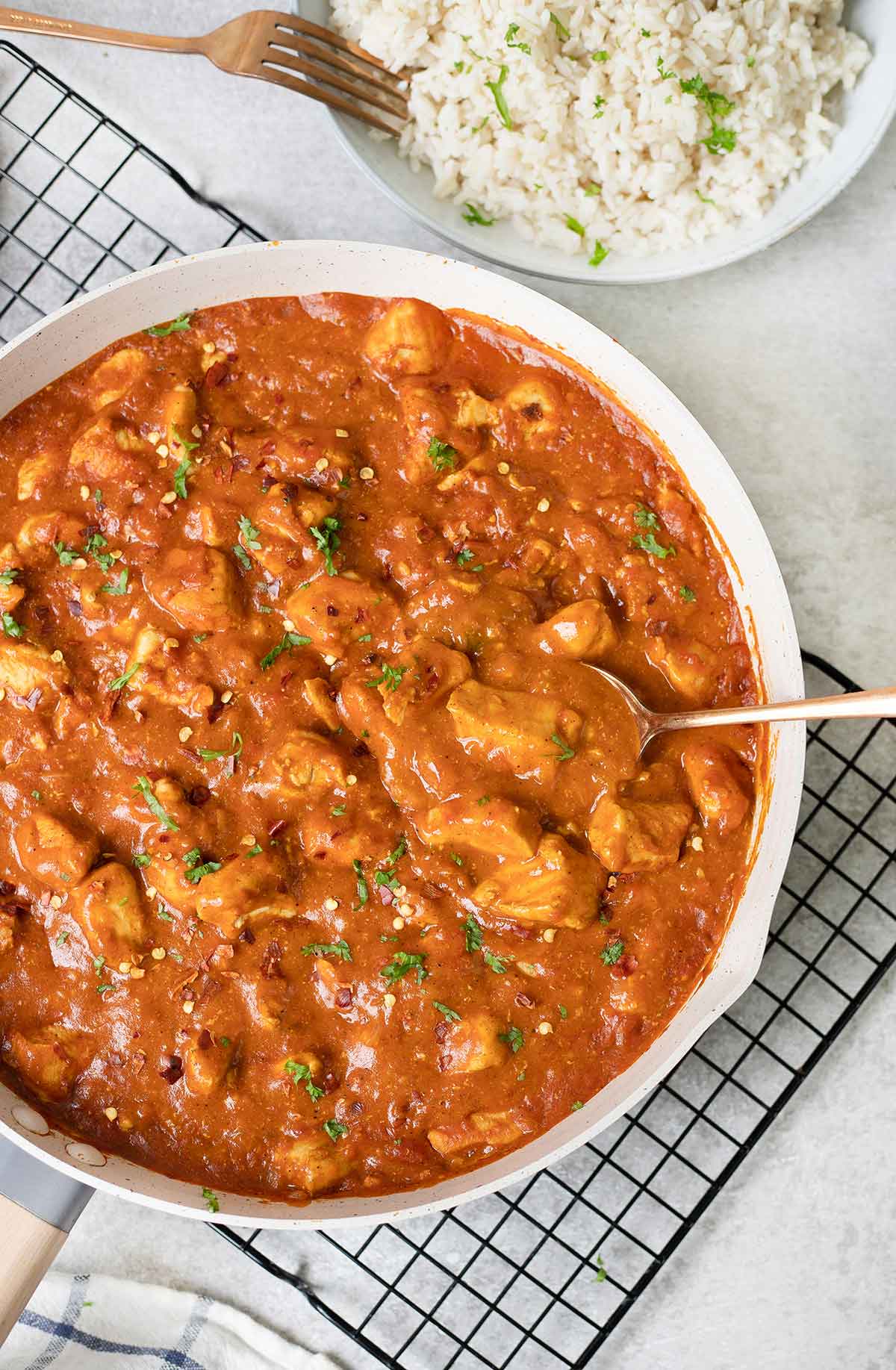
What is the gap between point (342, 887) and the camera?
3.50 meters

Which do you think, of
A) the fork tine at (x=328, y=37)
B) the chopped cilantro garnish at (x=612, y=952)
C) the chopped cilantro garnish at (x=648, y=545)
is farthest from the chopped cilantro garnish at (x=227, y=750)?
the fork tine at (x=328, y=37)

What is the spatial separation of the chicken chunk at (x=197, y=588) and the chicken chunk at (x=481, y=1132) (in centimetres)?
169

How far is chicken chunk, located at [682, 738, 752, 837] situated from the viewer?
3.61 meters

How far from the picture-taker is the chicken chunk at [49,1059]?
3.49 m

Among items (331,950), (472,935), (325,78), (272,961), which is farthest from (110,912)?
(325,78)

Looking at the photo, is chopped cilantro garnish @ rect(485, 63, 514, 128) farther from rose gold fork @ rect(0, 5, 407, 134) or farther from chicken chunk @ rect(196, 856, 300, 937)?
chicken chunk @ rect(196, 856, 300, 937)

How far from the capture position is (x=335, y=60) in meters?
3.91

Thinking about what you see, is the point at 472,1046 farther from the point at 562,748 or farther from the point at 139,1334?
the point at 139,1334

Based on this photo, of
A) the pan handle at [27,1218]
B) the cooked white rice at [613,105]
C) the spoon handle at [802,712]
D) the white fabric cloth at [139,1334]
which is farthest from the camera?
the white fabric cloth at [139,1334]

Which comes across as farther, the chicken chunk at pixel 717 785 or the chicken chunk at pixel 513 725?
the chicken chunk at pixel 717 785

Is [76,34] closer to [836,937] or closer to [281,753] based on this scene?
[281,753]

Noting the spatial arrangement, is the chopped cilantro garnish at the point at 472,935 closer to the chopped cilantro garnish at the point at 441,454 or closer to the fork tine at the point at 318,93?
the chopped cilantro garnish at the point at 441,454

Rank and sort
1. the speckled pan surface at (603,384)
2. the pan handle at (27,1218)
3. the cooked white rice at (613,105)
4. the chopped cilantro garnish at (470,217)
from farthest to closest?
the chopped cilantro garnish at (470,217), the cooked white rice at (613,105), the speckled pan surface at (603,384), the pan handle at (27,1218)

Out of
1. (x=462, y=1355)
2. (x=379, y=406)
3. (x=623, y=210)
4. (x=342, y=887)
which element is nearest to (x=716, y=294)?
(x=623, y=210)
